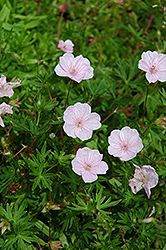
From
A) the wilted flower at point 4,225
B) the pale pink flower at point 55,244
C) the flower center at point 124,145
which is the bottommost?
the pale pink flower at point 55,244

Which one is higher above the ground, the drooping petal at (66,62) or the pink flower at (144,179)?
the drooping petal at (66,62)

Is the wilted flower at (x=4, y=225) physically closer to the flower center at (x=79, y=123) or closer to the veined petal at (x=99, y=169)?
the veined petal at (x=99, y=169)

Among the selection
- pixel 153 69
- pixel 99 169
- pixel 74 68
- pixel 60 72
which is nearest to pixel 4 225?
pixel 99 169

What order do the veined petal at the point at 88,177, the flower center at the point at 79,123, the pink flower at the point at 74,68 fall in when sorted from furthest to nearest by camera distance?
the pink flower at the point at 74,68 < the flower center at the point at 79,123 < the veined petal at the point at 88,177

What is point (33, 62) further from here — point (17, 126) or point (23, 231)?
point (23, 231)

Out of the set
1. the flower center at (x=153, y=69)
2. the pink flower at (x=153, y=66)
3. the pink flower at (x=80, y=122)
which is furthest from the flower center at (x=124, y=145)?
the flower center at (x=153, y=69)

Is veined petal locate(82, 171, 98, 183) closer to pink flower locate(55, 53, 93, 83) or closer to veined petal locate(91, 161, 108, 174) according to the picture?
veined petal locate(91, 161, 108, 174)

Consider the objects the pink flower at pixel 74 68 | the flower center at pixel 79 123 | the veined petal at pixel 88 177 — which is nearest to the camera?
the veined petal at pixel 88 177

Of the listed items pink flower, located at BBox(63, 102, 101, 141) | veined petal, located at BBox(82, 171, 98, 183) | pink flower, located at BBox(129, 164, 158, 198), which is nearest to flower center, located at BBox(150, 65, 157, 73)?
pink flower, located at BBox(63, 102, 101, 141)

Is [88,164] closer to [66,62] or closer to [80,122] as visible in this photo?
[80,122]
